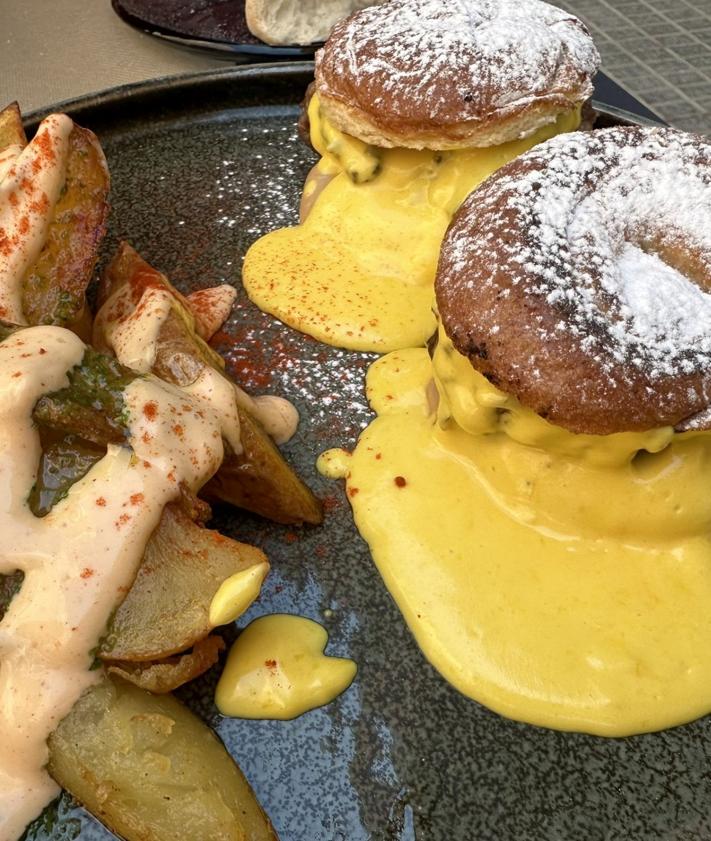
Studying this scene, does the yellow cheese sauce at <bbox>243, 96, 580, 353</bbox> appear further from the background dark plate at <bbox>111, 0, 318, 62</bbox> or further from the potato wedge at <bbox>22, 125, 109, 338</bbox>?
the background dark plate at <bbox>111, 0, 318, 62</bbox>

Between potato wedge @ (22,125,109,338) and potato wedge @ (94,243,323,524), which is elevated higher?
Answer: potato wedge @ (22,125,109,338)

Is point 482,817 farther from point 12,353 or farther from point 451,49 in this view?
point 451,49

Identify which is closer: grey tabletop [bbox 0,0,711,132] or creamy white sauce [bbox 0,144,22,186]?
creamy white sauce [bbox 0,144,22,186]

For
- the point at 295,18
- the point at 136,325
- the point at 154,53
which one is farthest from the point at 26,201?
the point at 154,53

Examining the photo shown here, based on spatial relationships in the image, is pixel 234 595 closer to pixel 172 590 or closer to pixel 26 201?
pixel 172 590

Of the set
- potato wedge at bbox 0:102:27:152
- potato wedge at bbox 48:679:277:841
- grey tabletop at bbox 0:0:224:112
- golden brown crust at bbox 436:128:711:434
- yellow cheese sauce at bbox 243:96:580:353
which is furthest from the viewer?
grey tabletop at bbox 0:0:224:112

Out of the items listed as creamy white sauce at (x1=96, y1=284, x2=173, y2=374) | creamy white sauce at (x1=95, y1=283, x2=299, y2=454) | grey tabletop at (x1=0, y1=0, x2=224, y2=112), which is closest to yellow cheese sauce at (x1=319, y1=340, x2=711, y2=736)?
creamy white sauce at (x1=95, y1=283, x2=299, y2=454)
